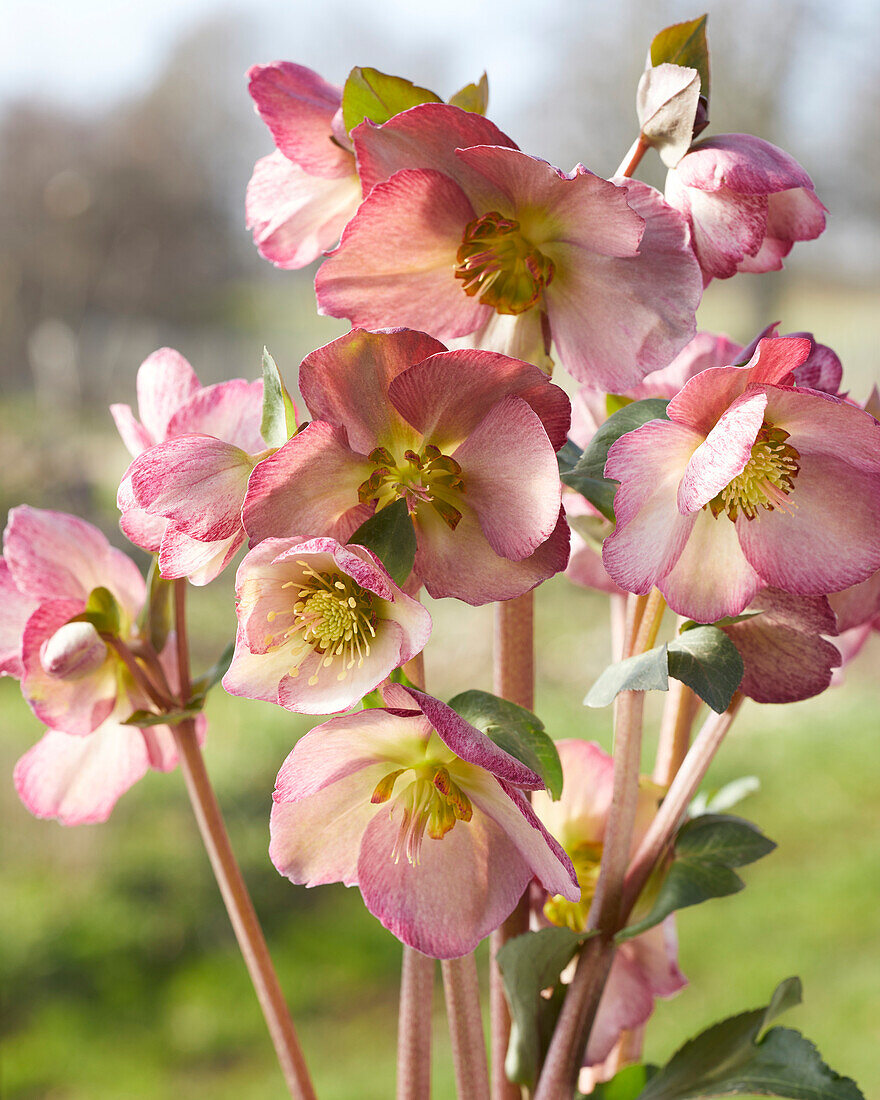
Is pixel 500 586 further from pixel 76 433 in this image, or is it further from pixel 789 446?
pixel 76 433

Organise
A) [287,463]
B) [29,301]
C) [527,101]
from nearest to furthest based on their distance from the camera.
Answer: [287,463], [527,101], [29,301]

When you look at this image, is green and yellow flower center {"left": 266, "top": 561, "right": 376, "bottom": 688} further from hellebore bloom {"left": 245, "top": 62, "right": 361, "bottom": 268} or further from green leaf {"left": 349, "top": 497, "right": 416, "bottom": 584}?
hellebore bloom {"left": 245, "top": 62, "right": 361, "bottom": 268}

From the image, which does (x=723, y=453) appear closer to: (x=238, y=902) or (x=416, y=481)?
(x=416, y=481)

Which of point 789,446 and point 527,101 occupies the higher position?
point 527,101

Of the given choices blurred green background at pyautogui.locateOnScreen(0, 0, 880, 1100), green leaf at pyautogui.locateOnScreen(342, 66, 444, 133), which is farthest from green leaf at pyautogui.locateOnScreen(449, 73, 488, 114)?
blurred green background at pyautogui.locateOnScreen(0, 0, 880, 1100)

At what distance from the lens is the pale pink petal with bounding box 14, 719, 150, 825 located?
12.4 inches

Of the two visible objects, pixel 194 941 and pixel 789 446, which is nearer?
pixel 789 446

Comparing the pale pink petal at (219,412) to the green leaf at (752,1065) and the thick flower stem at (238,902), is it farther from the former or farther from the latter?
the green leaf at (752,1065)

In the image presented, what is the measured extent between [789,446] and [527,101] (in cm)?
187

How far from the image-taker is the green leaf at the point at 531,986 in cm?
27

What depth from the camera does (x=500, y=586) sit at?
23cm

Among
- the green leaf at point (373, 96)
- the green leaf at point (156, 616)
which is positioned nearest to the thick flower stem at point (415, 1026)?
the green leaf at point (156, 616)

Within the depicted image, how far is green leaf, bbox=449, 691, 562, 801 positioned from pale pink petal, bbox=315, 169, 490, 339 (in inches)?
3.6

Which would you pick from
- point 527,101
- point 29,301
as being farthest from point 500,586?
point 29,301
